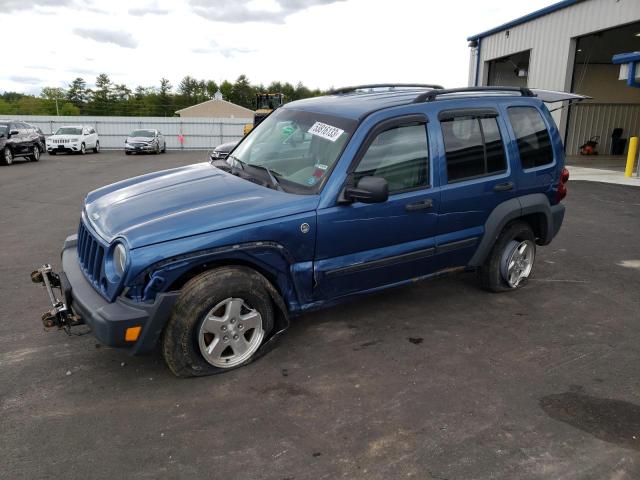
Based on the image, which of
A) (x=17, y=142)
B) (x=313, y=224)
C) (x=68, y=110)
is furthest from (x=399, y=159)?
(x=68, y=110)

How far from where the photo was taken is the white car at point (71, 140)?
24.4 metres

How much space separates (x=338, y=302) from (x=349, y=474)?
155cm

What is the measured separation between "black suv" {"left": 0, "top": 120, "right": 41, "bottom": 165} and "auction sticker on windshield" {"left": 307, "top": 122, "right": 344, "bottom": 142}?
59.5ft

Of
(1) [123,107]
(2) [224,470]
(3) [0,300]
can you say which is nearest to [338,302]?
(2) [224,470]

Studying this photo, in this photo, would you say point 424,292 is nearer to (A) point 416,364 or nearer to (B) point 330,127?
(A) point 416,364

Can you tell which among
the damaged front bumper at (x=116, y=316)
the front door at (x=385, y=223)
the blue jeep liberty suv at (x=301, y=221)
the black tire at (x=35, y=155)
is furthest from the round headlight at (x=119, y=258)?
the black tire at (x=35, y=155)

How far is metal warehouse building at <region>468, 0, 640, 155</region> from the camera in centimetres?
1619

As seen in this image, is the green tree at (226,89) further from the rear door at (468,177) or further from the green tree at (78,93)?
the rear door at (468,177)

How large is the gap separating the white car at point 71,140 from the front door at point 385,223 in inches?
970

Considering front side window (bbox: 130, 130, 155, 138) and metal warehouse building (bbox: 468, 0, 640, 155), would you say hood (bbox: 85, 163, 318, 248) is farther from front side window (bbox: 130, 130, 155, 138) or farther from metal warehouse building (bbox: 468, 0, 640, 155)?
front side window (bbox: 130, 130, 155, 138)

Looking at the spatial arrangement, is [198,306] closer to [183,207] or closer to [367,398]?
[183,207]

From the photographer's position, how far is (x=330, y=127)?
4.00m

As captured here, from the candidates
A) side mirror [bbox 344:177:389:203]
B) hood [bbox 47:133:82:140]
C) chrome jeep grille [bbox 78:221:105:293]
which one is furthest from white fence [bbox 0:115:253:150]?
side mirror [bbox 344:177:389:203]

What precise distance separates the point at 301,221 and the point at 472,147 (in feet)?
6.14
